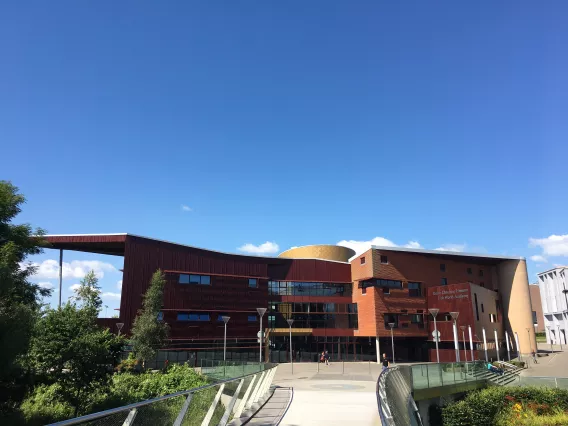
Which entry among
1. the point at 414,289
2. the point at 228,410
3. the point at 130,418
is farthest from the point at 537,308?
the point at 130,418

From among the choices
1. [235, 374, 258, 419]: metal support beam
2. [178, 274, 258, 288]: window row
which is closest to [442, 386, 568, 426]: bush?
[235, 374, 258, 419]: metal support beam

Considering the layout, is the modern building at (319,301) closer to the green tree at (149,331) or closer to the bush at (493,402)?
the green tree at (149,331)

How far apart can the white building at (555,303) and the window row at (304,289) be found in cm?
5698

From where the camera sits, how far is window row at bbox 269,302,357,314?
4750 centimetres

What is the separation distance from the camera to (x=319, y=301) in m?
48.2

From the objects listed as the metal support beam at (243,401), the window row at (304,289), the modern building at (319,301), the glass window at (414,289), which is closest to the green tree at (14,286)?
the metal support beam at (243,401)

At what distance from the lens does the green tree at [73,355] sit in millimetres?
16609

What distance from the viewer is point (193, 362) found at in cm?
3819

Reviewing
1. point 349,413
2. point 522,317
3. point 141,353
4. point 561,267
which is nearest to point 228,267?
point 141,353

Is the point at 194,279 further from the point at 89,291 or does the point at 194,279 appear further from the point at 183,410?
the point at 183,410

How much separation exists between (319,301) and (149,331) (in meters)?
21.3

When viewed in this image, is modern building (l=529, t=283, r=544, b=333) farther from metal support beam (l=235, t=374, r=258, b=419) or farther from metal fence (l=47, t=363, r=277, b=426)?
metal fence (l=47, t=363, r=277, b=426)

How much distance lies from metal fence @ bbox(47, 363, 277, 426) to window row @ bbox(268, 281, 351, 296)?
36.9 m

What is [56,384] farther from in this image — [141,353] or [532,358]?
[532,358]
